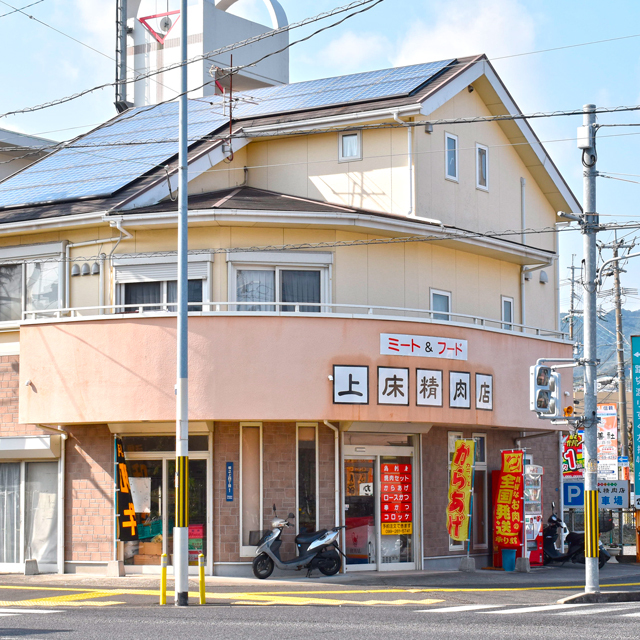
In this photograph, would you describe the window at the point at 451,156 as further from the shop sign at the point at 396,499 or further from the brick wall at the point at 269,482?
the brick wall at the point at 269,482

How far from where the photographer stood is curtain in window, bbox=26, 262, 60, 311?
22406 millimetres

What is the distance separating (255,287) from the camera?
68.7 ft

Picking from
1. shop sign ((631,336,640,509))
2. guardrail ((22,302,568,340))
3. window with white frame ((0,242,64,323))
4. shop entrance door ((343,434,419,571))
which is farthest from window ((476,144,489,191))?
window with white frame ((0,242,64,323))

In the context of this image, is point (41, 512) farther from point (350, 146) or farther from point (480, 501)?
point (350, 146)

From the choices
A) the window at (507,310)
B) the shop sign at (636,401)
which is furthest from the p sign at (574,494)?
the window at (507,310)

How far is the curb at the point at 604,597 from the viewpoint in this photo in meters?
16.4

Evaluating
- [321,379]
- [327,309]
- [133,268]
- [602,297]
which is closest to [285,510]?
[321,379]

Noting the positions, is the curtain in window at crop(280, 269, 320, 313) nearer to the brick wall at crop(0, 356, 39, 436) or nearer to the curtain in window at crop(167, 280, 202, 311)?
the curtain in window at crop(167, 280, 202, 311)

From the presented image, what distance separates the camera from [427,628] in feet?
42.0

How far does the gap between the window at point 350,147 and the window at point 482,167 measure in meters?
3.56

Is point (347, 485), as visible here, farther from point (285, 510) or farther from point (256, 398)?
point (256, 398)

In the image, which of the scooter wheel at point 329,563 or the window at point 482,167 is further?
the window at point 482,167

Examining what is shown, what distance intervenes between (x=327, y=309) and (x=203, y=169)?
15.6ft

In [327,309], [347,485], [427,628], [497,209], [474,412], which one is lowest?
[427,628]
